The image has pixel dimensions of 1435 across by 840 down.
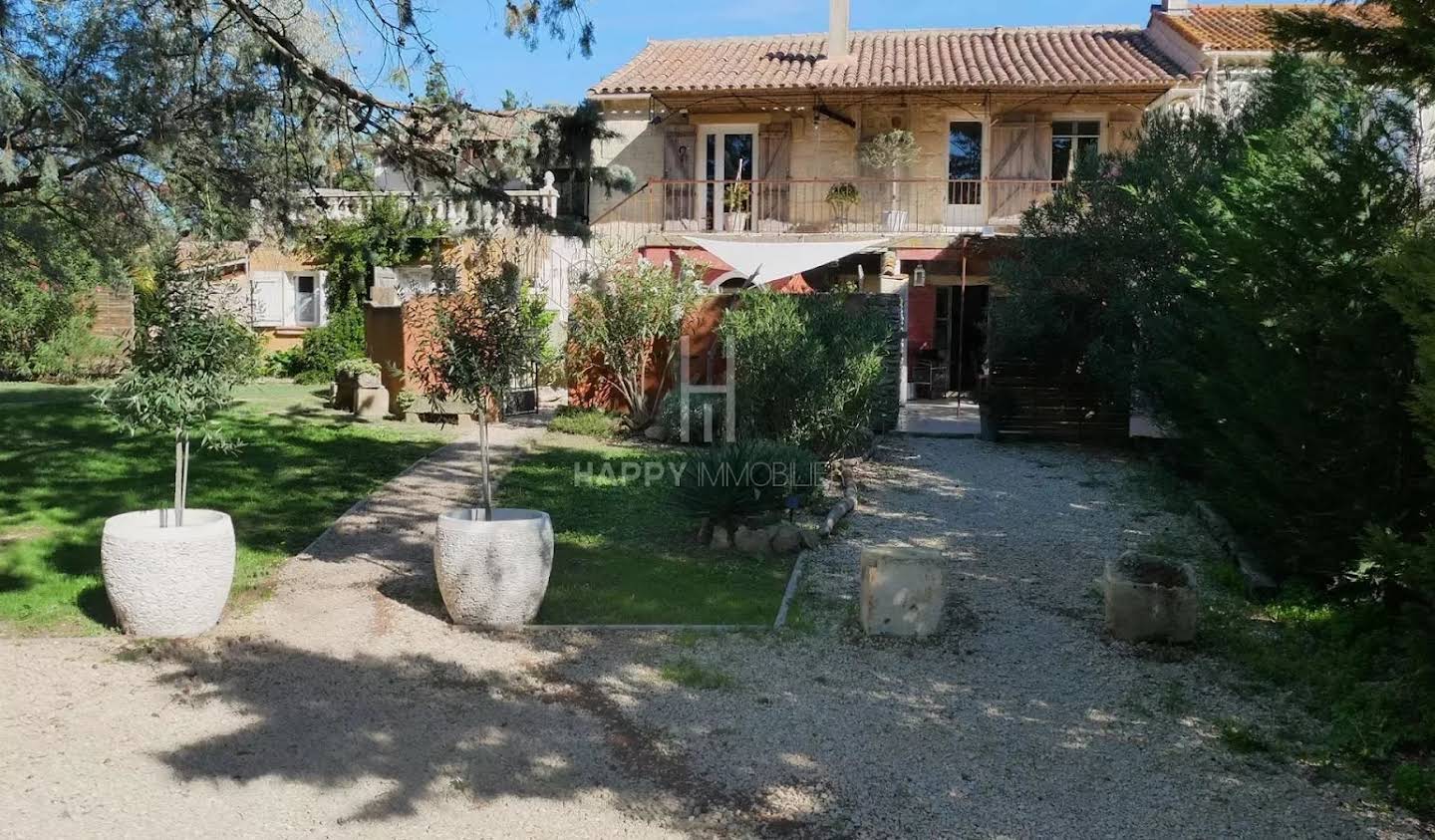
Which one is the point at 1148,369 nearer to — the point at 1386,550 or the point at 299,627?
the point at 1386,550

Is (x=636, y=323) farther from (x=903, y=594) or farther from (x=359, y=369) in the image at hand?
(x=903, y=594)

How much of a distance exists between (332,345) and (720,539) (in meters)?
14.6

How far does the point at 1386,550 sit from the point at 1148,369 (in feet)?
25.7

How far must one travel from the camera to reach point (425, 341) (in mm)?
7227

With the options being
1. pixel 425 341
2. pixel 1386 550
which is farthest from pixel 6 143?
pixel 1386 550

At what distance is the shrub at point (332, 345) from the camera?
20.9 metres

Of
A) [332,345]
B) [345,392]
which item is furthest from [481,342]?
[332,345]

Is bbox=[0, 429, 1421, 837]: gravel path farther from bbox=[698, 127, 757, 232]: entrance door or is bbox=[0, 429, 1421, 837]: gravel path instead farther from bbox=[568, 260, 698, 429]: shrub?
bbox=[698, 127, 757, 232]: entrance door

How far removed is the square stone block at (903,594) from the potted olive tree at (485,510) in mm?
1900

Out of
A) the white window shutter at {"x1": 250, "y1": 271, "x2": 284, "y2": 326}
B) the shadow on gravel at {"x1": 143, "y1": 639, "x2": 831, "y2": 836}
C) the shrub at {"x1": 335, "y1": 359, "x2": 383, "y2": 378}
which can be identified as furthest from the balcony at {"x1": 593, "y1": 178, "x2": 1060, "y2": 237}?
the shadow on gravel at {"x1": 143, "y1": 639, "x2": 831, "y2": 836}

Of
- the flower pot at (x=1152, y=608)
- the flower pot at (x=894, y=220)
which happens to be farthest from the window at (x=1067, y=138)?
the flower pot at (x=1152, y=608)

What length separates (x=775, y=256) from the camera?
16969 mm

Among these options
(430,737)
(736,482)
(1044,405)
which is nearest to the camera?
(430,737)

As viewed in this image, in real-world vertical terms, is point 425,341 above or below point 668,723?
above
